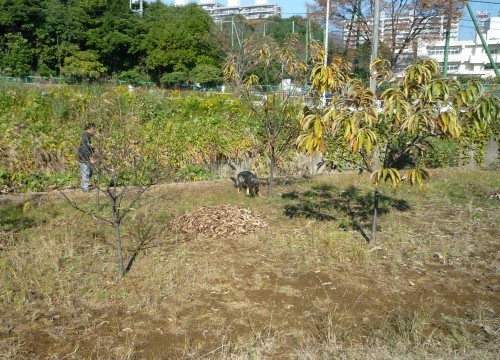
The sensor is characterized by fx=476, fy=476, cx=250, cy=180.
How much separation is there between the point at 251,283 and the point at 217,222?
192 centimetres

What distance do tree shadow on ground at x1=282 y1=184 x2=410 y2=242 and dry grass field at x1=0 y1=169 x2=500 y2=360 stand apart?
65 mm

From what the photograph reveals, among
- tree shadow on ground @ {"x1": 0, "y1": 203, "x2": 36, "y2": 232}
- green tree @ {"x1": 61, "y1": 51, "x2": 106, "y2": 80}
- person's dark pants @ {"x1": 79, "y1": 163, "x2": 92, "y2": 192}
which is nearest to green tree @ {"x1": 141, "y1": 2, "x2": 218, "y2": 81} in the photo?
green tree @ {"x1": 61, "y1": 51, "x2": 106, "y2": 80}

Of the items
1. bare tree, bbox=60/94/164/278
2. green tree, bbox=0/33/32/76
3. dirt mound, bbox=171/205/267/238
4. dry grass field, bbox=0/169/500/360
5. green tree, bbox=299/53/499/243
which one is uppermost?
green tree, bbox=0/33/32/76

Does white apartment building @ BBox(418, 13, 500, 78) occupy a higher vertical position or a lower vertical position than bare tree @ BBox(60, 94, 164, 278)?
higher

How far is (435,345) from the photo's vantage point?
3.80 meters

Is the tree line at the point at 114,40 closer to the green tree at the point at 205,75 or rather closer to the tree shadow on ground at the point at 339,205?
the green tree at the point at 205,75

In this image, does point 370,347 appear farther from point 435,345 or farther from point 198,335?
point 198,335

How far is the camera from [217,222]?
686 cm

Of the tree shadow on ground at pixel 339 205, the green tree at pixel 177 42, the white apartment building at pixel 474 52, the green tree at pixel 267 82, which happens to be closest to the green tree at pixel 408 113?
the tree shadow on ground at pixel 339 205

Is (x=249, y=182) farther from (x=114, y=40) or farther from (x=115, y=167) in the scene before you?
(x=114, y=40)

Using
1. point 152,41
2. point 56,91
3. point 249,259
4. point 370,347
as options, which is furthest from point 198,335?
point 152,41

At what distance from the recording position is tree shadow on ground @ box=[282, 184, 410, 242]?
758 cm

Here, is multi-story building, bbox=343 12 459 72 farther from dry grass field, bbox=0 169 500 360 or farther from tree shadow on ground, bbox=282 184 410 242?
dry grass field, bbox=0 169 500 360

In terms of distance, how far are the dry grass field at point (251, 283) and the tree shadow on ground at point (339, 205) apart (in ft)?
0.21
